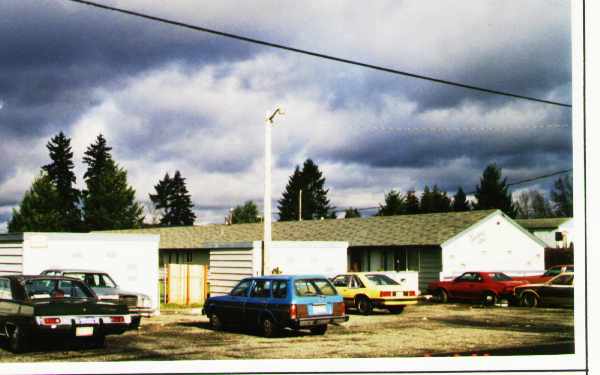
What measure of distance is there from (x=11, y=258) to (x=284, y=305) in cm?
1016

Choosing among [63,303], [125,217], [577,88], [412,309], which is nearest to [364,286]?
[412,309]

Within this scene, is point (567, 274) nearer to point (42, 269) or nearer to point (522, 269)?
point (522, 269)

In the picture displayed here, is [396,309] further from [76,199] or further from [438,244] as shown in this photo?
[76,199]

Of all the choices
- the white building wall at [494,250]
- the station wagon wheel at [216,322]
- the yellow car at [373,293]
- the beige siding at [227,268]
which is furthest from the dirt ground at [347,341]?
the white building wall at [494,250]

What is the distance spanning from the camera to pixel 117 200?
3132 inches

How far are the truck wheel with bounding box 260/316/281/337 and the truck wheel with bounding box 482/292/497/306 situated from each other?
47.4 ft

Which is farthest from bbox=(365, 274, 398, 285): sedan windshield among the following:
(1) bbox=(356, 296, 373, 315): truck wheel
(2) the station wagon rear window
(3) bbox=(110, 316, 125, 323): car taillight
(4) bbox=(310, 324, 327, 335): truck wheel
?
(3) bbox=(110, 316, 125, 323): car taillight

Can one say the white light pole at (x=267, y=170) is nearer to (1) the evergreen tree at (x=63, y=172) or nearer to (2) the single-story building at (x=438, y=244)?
(2) the single-story building at (x=438, y=244)

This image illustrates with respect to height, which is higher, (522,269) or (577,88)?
(577,88)

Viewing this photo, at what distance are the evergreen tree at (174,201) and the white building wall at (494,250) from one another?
85.5 metres

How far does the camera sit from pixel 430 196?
88688 millimetres

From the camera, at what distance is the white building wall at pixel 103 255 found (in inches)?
846

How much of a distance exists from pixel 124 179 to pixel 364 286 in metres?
61.0

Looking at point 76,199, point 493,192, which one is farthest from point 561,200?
point 76,199
